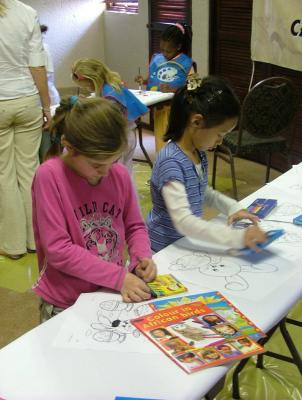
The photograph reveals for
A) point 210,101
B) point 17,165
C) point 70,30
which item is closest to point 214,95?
point 210,101

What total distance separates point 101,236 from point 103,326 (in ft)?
1.03

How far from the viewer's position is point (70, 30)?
5766 mm

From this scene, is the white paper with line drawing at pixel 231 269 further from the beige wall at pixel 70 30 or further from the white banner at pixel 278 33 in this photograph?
the beige wall at pixel 70 30

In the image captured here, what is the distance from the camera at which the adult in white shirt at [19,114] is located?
261 centimetres

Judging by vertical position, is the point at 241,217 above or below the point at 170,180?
below

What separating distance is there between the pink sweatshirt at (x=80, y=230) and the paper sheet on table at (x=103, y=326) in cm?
5

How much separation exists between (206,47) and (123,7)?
1476 millimetres

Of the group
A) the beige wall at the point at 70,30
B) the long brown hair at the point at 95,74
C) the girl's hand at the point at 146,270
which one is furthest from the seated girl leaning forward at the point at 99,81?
the beige wall at the point at 70,30

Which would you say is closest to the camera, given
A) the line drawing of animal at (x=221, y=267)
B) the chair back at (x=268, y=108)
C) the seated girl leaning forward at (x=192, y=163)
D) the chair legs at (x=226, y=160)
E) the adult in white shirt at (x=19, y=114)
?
the line drawing of animal at (x=221, y=267)

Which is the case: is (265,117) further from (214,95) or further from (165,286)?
(165,286)

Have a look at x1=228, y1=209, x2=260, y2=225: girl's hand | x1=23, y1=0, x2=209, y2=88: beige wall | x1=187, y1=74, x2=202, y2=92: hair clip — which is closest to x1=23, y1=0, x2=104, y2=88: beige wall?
x1=23, y1=0, x2=209, y2=88: beige wall

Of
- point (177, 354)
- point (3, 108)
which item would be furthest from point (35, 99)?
point (177, 354)

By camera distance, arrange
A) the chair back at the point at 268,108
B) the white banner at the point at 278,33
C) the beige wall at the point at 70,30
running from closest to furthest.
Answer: the chair back at the point at 268,108 → the white banner at the point at 278,33 → the beige wall at the point at 70,30

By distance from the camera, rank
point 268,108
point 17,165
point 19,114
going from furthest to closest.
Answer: point 268,108 → point 17,165 → point 19,114
